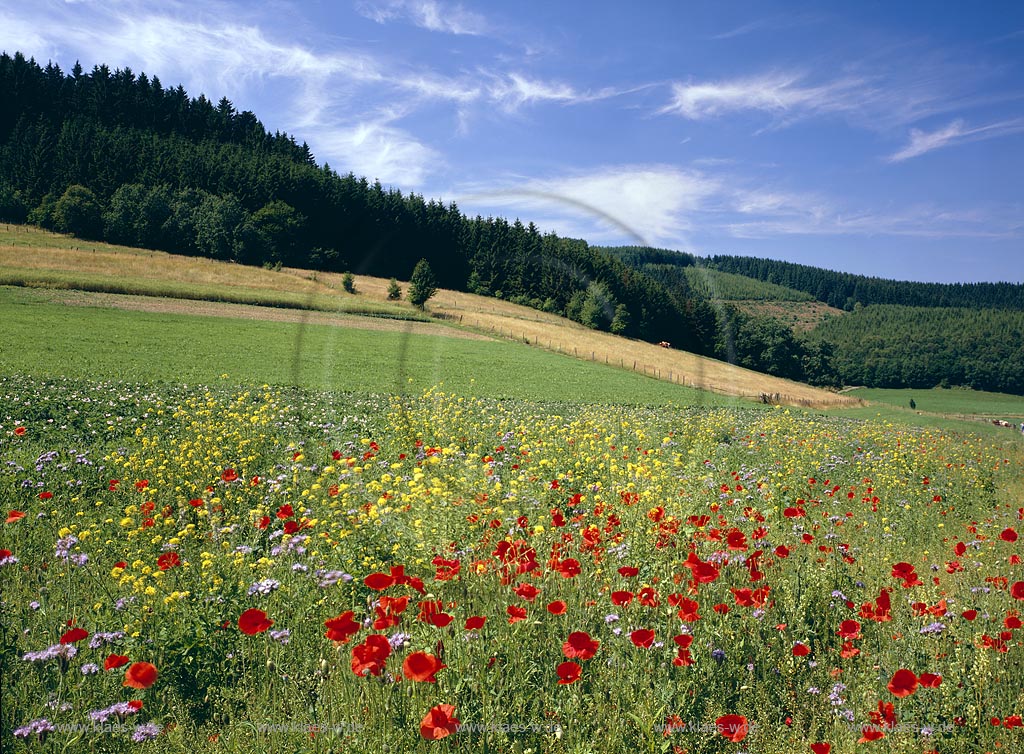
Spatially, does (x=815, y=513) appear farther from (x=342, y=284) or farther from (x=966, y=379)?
(x=966, y=379)

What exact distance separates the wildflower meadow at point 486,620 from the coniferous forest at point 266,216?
1802 inches

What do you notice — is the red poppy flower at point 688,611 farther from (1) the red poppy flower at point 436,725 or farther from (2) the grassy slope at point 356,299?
(2) the grassy slope at point 356,299

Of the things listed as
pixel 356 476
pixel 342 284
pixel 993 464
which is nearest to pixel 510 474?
pixel 356 476

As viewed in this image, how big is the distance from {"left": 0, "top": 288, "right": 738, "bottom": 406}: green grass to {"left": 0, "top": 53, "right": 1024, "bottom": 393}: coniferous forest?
1824cm

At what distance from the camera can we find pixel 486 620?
386 cm

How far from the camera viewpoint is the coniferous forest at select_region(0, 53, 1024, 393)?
6681cm

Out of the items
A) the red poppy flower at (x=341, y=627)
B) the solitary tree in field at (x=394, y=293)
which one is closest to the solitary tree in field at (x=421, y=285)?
the solitary tree in field at (x=394, y=293)

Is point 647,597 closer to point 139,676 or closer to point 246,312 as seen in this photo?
point 139,676

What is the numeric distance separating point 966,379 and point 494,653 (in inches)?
6583

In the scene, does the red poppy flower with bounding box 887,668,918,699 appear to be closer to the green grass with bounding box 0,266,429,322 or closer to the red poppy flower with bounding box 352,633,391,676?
the red poppy flower with bounding box 352,633,391,676

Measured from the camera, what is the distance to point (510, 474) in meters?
8.19

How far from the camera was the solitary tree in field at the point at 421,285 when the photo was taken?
5925cm

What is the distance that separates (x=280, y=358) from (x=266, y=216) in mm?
60114

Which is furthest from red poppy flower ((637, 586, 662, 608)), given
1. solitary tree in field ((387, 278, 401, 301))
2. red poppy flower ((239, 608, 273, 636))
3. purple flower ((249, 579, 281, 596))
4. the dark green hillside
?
the dark green hillside
